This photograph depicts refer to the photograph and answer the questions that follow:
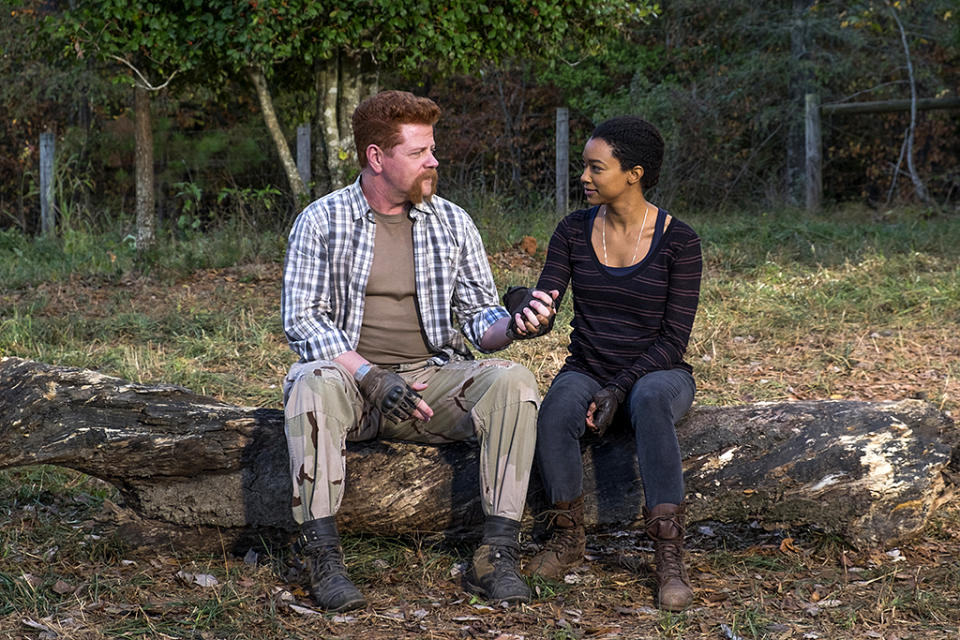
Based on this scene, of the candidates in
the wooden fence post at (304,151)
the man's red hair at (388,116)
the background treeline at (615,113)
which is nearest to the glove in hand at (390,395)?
the man's red hair at (388,116)

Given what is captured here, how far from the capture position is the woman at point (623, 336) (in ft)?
11.2

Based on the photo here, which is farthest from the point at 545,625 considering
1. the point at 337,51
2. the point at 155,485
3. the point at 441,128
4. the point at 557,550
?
the point at 441,128

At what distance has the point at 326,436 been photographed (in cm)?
332

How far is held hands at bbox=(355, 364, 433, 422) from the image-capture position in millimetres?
3354

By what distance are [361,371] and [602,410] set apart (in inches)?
32.0

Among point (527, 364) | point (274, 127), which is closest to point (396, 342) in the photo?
point (527, 364)

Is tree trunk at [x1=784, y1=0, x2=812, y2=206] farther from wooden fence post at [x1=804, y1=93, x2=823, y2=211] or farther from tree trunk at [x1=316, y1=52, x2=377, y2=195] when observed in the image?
tree trunk at [x1=316, y1=52, x2=377, y2=195]

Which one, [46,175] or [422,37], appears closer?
[422,37]

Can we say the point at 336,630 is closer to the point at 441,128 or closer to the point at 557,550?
the point at 557,550

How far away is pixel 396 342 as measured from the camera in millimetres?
3762

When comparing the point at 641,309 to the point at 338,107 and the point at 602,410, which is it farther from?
the point at 338,107

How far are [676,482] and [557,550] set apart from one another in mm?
476

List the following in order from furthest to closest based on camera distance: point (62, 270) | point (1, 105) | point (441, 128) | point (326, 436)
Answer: point (441, 128), point (1, 105), point (62, 270), point (326, 436)

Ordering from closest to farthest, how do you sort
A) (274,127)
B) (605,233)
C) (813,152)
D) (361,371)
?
1. (361,371)
2. (605,233)
3. (274,127)
4. (813,152)
